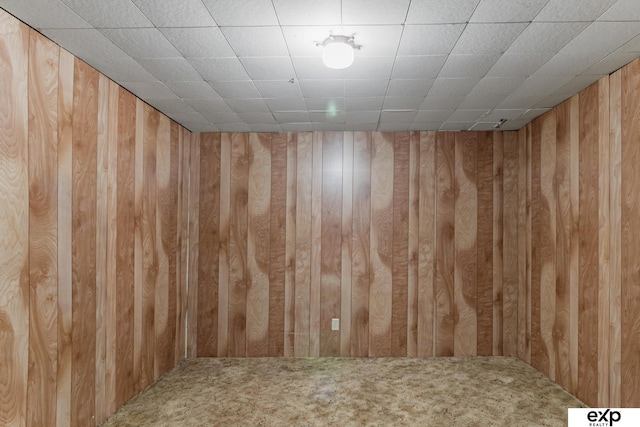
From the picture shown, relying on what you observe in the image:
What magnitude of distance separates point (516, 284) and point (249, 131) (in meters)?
3.31

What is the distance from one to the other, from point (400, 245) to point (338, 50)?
251 cm

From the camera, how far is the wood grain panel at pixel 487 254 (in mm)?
4051

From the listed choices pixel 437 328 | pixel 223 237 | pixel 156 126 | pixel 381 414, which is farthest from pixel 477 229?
pixel 156 126

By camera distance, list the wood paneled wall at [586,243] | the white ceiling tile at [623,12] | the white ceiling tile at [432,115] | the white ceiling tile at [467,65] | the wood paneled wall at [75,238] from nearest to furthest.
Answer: the white ceiling tile at [623,12], the wood paneled wall at [75,238], the white ceiling tile at [467,65], the wood paneled wall at [586,243], the white ceiling tile at [432,115]

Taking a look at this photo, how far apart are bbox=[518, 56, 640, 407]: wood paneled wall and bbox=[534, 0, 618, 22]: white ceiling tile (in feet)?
2.83

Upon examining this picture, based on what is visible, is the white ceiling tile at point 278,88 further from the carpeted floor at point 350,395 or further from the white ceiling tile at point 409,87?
the carpeted floor at point 350,395

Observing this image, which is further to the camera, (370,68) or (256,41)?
(370,68)

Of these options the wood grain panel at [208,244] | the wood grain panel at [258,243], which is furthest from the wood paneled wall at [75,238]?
the wood grain panel at [258,243]

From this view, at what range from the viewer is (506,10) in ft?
6.03

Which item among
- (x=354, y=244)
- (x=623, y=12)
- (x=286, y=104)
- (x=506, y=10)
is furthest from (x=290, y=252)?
(x=623, y=12)

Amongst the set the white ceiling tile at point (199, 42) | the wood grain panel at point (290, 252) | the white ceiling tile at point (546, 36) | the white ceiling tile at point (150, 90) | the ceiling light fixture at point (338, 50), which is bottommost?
the wood grain panel at point (290, 252)

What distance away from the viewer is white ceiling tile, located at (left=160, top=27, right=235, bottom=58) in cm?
206

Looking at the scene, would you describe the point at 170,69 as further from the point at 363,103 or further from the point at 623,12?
the point at 623,12

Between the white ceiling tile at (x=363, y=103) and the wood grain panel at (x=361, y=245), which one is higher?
the white ceiling tile at (x=363, y=103)
